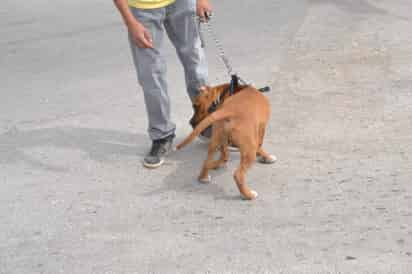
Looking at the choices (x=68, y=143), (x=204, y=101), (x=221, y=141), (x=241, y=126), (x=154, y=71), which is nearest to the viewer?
(x=241, y=126)

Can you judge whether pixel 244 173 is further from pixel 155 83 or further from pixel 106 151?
pixel 106 151

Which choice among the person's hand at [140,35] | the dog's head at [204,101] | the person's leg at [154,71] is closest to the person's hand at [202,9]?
the person's leg at [154,71]

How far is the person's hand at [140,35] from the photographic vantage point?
13.3ft

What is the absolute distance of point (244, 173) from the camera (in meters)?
3.84

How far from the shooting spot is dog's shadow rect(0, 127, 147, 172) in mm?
4824

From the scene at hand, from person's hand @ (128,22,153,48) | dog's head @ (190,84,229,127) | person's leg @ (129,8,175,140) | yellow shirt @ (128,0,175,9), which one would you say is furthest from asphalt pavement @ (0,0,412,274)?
yellow shirt @ (128,0,175,9)

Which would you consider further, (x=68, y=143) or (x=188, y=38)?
(x=68, y=143)

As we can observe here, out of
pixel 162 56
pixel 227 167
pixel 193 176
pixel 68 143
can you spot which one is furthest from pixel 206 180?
pixel 68 143

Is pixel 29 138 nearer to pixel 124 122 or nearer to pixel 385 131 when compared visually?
pixel 124 122

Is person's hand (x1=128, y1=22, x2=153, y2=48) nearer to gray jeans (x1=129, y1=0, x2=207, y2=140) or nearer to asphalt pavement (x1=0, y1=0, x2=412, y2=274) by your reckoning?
gray jeans (x1=129, y1=0, x2=207, y2=140)

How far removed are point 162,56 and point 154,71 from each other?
147mm

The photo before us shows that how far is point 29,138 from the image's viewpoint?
5.27m

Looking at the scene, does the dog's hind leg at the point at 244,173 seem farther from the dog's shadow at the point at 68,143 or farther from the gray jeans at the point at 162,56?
the dog's shadow at the point at 68,143

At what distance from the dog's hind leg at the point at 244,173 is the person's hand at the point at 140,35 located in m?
1.03
